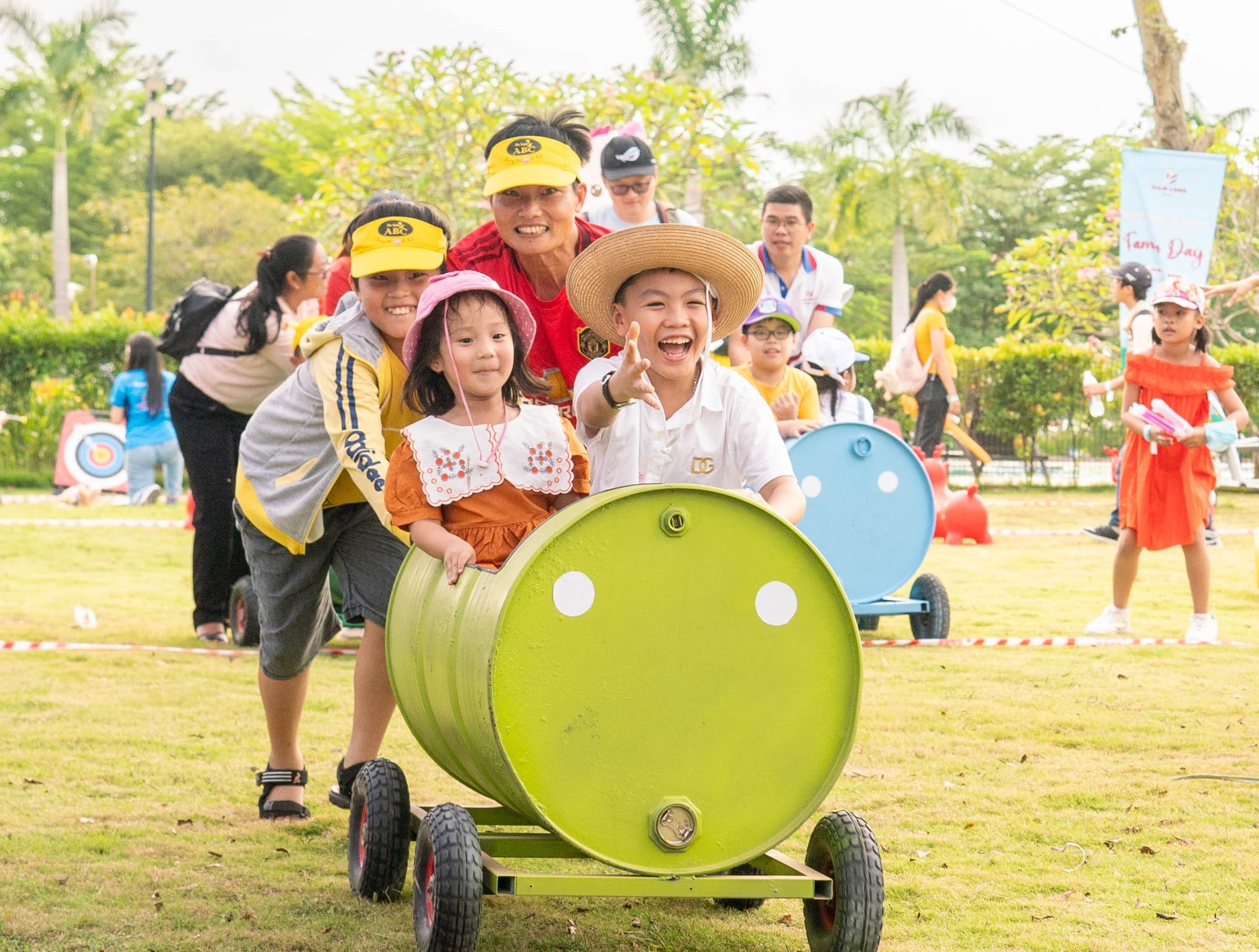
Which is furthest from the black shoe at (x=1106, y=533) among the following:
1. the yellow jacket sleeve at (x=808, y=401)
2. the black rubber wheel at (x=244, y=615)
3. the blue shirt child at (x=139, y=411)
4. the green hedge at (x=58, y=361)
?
the green hedge at (x=58, y=361)

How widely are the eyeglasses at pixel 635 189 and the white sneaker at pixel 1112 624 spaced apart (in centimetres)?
337

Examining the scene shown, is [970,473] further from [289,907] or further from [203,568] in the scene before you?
[289,907]

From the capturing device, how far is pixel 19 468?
20344 millimetres

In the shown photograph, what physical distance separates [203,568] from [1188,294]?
5363 mm

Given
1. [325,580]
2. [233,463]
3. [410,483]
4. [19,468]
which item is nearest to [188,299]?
[233,463]

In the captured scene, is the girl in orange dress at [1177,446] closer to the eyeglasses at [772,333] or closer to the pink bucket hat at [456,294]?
the eyeglasses at [772,333]

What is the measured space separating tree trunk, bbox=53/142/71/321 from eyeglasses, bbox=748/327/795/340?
3900 centimetres

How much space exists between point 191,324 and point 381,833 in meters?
4.59

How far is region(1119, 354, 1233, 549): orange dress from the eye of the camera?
7809mm

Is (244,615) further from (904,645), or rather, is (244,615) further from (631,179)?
(904,645)

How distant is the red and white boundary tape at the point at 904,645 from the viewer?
7648mm

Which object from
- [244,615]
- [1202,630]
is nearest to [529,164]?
[244,615]

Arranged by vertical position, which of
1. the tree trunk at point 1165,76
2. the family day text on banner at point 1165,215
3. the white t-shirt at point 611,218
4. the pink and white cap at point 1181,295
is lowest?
the pink and white cap at point 1181,295

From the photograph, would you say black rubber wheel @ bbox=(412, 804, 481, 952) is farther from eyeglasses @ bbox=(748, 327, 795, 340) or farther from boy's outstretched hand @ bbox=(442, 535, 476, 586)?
eyeglasses @ bbox=(748, 327, 795, 340)
